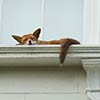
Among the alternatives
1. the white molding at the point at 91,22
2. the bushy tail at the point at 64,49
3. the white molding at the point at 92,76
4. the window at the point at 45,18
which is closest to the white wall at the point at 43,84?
the white molding at the point at 92,76

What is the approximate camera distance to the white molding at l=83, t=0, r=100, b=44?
18.6 ft

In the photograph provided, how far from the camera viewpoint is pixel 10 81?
18.1 feet

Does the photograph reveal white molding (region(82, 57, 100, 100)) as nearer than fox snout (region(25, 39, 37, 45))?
Yes

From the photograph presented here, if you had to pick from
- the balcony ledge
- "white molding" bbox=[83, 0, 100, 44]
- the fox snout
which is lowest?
the balcony ledge

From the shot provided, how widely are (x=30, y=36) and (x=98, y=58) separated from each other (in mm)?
713

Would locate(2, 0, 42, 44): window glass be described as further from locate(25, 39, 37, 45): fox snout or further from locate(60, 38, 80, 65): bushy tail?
locate(60, 38, 80, 65): bushy tail

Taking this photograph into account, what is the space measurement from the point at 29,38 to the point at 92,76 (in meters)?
0.69

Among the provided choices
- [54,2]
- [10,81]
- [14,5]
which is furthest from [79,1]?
[10,81]

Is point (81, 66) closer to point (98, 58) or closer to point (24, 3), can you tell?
point (98, 58)

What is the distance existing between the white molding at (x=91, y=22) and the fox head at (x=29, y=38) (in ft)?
1.41

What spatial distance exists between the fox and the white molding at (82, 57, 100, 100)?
18 cm

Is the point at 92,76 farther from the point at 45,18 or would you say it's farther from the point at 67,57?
the point at 45,18

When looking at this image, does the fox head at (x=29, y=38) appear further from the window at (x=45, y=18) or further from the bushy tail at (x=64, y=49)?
the bushy tail at (x=64, y=49)

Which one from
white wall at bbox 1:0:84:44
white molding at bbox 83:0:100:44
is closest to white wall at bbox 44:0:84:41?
white wall at bbox 1:0:84:44
